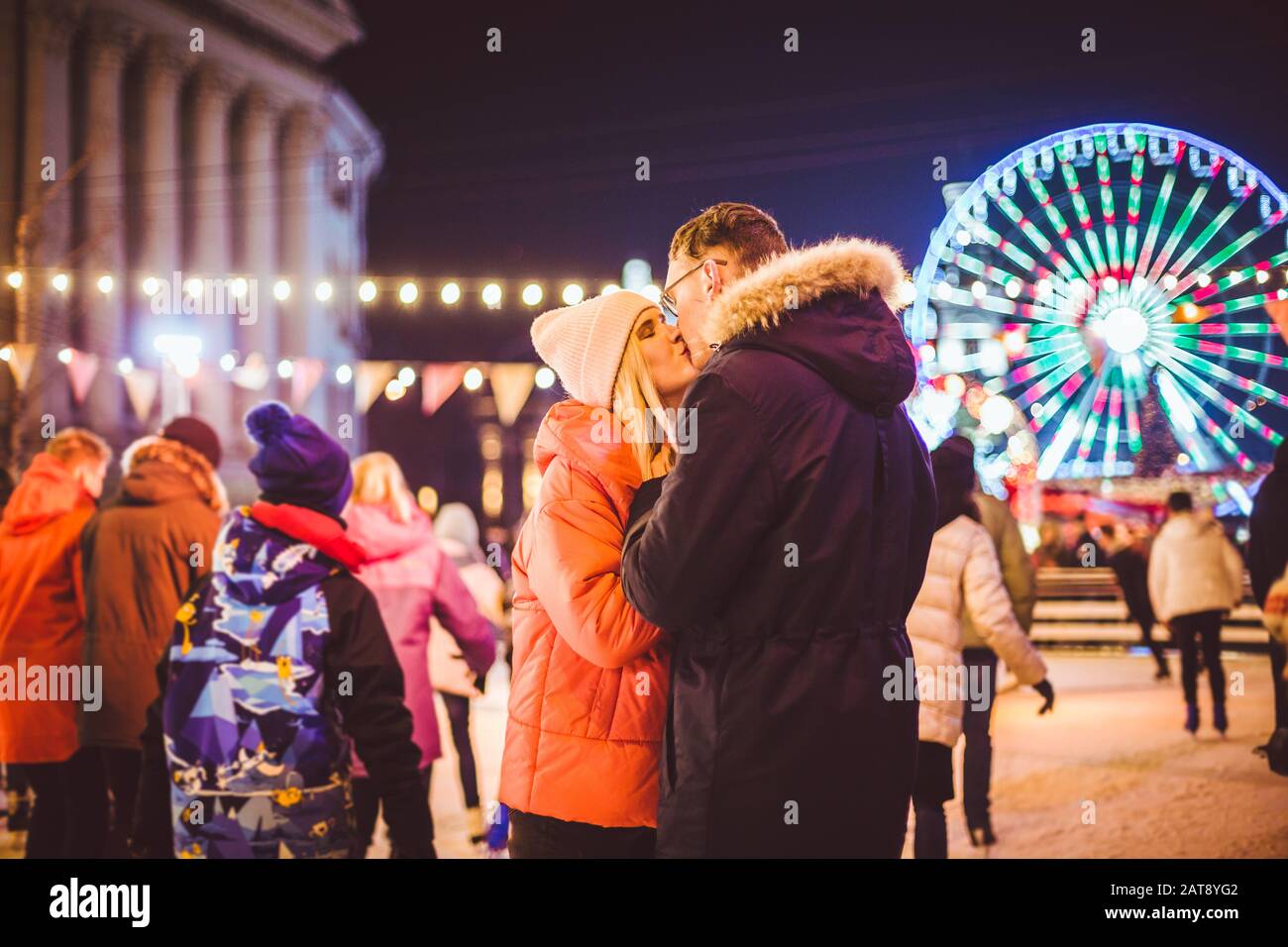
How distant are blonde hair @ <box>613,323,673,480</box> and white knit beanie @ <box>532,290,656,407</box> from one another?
2cm

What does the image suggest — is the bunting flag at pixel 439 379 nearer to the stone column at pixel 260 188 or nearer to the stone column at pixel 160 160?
the stone column at pixel 160 160

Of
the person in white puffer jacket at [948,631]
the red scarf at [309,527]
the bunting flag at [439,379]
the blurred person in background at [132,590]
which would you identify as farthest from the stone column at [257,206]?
the red scarf at [309,527]

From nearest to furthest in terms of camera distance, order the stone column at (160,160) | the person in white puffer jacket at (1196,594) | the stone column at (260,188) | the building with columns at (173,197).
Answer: the person in white puffer jacket at (1196,594), the building with columns at (173,197), the stone column at (160,160), the stone column at (260,188)

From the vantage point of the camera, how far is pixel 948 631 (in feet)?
14.7

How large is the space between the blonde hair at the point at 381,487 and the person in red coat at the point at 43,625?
118cm

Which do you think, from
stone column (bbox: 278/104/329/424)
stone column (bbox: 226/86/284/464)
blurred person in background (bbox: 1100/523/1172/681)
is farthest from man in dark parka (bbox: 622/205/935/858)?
stone column (bbox: 278/104/329/424)

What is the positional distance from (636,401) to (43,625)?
3517mm

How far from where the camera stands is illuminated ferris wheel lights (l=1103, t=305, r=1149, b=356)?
13523 mm

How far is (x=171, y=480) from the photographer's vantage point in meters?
4.54

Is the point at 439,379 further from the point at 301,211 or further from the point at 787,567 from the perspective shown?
the point at 301,211

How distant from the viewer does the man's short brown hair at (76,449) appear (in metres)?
5.03
